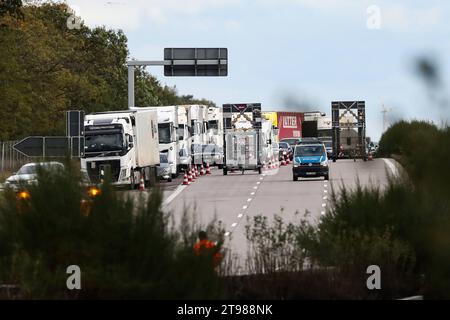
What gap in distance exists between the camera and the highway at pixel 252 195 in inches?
1492

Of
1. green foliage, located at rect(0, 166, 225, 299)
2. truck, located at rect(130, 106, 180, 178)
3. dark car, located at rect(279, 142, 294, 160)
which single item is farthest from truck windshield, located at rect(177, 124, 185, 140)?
green foliage, located at rect(0, 166, 225, 299)

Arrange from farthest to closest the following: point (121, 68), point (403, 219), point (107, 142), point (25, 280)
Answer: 1. point (121, 68)
2. point (107, 142)
3. point (403, 219)
4. point (25, 280)

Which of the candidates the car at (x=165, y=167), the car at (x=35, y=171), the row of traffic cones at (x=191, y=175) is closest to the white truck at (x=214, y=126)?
the row of traffic cones at (x=191, y=175)

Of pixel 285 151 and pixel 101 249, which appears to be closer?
pixel 101 249

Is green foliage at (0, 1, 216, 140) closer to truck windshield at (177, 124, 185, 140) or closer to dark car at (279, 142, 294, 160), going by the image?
truck windshield at (177, 124, 185, 140)

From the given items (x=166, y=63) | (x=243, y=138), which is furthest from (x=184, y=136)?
(x=166, y=63)

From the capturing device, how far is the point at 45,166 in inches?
704

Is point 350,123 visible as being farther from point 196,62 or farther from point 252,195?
point 252,195

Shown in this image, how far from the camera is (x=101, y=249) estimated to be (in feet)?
51.1

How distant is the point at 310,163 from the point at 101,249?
148 feet
